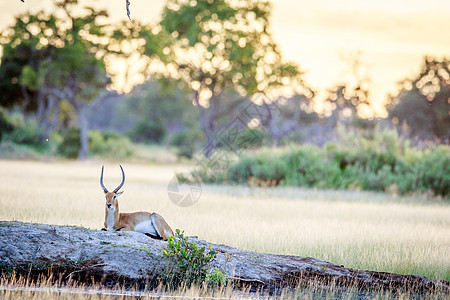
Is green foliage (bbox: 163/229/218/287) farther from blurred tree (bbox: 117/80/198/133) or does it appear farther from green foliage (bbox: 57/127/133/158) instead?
blurred tree (bbox: 117/80/198/133)

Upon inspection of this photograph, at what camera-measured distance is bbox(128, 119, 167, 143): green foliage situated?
6600 cm

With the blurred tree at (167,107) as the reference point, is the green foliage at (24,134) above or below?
below

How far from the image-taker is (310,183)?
23750 mm

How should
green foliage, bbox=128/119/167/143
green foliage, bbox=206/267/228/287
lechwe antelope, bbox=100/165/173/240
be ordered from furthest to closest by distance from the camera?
green foliage, bbox=128/119/167/143, lechwe antelope, bbox=100/165/173/240, green foliage, bbox=206/267/228/287

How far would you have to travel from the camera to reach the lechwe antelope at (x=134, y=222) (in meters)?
9.29

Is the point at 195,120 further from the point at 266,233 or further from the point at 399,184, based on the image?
the point at 266,233

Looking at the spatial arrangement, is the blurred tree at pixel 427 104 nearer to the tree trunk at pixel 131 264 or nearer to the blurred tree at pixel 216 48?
the blurred tree at pixel 216 48

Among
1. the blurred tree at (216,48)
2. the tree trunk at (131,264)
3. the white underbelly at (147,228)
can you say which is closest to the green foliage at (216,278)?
the tree trunk at (131,264)

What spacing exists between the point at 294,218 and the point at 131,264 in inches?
289

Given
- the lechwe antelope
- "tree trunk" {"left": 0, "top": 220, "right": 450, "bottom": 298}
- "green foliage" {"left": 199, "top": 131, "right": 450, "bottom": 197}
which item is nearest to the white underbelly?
the lechwe antelope

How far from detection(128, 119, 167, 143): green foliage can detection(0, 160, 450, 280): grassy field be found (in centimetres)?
4442

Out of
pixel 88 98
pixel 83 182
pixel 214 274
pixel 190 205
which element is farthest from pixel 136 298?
pixel 88 98

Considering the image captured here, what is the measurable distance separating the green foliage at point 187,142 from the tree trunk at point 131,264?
34910 millimetres

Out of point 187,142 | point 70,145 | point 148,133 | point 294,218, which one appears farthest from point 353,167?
point 148,133
